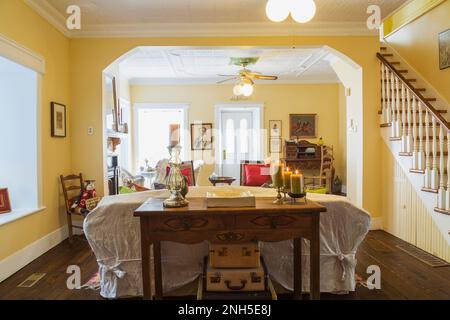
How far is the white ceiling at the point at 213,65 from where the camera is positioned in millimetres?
5367

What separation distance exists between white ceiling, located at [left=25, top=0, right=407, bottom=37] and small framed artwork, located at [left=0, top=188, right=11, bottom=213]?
202 centimetres

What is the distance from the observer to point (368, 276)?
2.81 metres

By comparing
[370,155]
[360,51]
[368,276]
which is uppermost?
[360,51]

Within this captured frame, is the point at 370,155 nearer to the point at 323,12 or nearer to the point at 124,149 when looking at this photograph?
the point at 323,12

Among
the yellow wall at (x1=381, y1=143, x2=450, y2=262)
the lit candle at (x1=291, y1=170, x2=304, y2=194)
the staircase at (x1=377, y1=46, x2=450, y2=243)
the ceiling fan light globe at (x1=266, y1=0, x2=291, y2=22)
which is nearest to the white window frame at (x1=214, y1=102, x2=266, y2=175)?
the staircase at (x1=377, y1=46, x2=450, y2=243)

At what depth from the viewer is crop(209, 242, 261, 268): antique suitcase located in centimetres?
217

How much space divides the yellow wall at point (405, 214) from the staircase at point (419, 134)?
0.39ft

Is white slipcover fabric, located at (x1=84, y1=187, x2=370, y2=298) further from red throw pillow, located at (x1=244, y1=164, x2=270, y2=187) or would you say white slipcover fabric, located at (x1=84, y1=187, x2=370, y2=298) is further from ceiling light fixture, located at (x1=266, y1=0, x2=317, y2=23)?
red throw pillow, located at (x1=244, y1=164, x2=270, y2=187)

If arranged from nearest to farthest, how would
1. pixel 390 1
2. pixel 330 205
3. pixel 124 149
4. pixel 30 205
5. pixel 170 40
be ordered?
pixel 330 205
pixel 30 205
pixel 390 1
pixel 170 40
pixel 124 149

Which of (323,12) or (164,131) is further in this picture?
(164,131)
